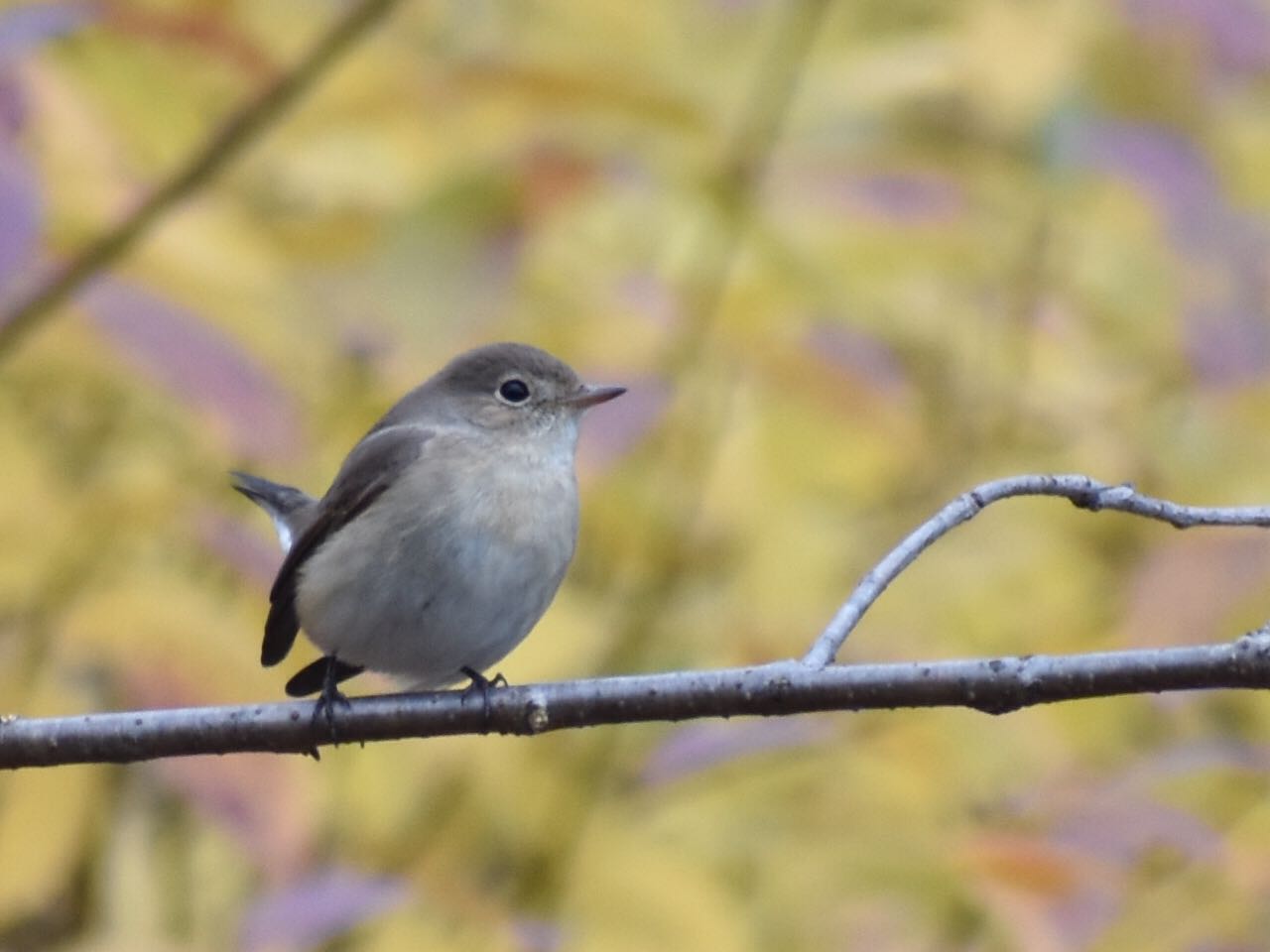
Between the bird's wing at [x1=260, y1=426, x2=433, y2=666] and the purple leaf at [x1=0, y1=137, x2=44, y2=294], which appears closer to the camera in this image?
the purple leaf at [x1=0, y1=137, x2=44, y2=294]

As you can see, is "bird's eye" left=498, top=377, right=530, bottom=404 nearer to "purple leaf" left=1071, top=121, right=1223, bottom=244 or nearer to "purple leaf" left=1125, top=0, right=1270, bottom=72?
"purple leaf" left=1071, top=121, right=1223, bottom=244

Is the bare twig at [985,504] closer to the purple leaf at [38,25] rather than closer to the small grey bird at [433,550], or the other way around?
the small grey bird at [433,550]

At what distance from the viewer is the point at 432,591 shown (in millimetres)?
4160

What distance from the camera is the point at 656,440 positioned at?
16.4ft

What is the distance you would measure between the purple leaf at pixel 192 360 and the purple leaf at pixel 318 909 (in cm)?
89

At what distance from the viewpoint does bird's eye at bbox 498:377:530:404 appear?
4.87 meters

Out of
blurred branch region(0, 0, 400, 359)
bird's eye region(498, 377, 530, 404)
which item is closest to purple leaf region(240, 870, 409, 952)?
blurred branch region(0, 0, 400, 359)

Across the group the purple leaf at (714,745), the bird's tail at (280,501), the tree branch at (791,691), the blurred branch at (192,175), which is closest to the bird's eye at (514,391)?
the bird's tail at (280,501)

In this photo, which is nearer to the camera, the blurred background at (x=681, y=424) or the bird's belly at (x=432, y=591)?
the blurred background at (x=681, y=424)

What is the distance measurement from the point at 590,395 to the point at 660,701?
2.00m

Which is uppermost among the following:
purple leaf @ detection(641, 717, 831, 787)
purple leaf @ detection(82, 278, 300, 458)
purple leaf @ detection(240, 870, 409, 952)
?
purple leaf @ detection(82, 278, 300, 458)

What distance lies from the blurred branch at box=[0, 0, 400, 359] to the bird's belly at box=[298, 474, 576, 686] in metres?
1.06

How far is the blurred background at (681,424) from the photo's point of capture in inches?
143

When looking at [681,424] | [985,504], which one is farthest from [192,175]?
[681,424]
